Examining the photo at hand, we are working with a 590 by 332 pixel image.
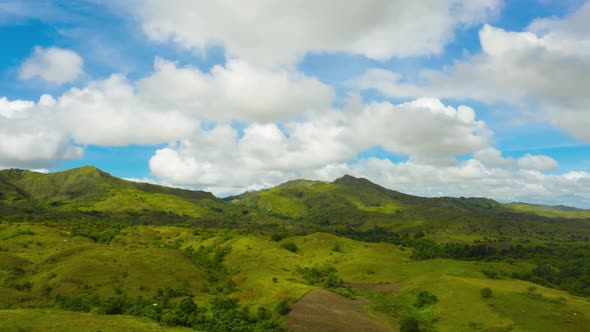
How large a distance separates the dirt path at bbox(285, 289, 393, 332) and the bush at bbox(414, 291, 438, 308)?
11.5 meters

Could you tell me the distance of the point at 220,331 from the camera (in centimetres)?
4391

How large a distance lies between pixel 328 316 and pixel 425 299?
24432mm

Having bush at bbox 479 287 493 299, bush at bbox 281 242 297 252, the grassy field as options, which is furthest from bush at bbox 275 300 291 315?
bush at bbox 281 242 297 252

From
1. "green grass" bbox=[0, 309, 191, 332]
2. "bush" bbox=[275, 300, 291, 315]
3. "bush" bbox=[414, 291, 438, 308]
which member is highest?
"green grass" bbox=[0, 309, 191, 332]

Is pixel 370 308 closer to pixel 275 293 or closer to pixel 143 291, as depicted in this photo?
pixel 275 293

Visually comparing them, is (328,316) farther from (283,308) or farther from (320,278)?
(320,278)

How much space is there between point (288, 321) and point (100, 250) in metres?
61.5

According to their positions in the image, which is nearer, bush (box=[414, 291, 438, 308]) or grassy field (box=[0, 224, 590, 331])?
grassy field (box=[0, 224, 590, 331])

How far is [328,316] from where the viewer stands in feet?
183

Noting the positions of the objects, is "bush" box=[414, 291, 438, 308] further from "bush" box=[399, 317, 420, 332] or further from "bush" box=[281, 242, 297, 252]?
"bush" box=[281, 242, 297, 252]

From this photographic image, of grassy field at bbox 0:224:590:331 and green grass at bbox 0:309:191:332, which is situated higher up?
green grass at bbox 0:309:191:332

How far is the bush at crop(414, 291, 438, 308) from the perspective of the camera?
6806cm

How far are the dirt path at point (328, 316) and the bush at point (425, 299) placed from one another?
1150 cm

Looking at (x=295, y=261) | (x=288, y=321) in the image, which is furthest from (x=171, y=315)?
(x=295, y=261)
